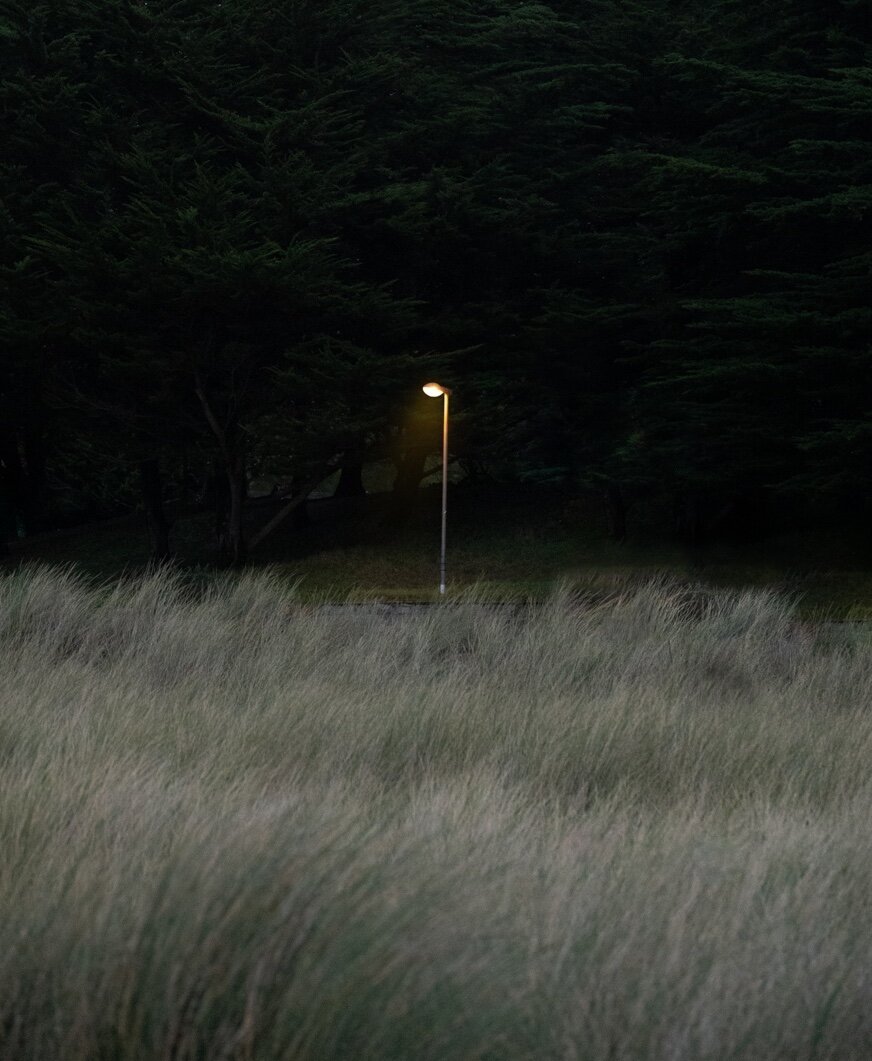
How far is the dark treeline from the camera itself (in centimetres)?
2667

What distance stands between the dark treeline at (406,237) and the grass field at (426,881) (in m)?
18.6

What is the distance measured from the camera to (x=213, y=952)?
11.1 feet

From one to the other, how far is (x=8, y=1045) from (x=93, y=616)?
930cm

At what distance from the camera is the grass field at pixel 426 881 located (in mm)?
3295

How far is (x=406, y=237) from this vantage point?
98.6 ft

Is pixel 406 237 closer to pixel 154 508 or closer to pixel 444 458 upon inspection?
pixel 444 458

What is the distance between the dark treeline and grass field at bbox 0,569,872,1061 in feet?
61.1

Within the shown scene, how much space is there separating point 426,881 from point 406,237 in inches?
1069

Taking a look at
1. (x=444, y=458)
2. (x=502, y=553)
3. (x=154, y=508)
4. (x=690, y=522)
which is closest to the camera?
(x=444, y=458)

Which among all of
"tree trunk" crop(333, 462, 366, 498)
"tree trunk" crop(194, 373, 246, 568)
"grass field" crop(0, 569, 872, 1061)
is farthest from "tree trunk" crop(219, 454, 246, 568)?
"grass field" crop(0, 569, 872, 1061)

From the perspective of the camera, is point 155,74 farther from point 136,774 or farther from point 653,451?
point 136,774

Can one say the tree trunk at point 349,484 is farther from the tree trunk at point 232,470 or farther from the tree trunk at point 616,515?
the tree trunk at point 616,515

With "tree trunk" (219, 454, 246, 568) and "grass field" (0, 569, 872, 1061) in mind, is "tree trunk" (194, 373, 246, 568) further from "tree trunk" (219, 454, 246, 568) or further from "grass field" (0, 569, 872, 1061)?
"grass field" (0, 569, 872, 1061)

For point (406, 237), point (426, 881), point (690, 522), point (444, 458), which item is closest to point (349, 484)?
point (406, 237)
